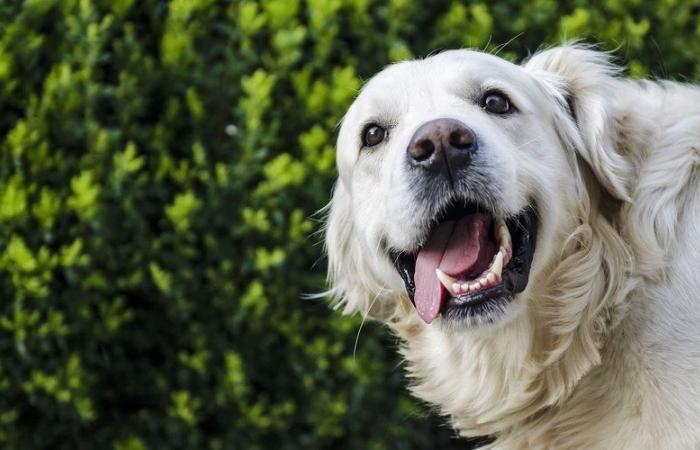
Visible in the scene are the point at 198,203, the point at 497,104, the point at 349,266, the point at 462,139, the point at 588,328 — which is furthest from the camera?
the point at 198,203

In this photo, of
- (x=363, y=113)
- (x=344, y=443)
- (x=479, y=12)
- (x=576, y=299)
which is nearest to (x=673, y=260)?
(x=576, y=299)

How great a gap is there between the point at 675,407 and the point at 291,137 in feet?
8.02

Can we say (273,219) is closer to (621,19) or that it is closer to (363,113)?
(363,113)

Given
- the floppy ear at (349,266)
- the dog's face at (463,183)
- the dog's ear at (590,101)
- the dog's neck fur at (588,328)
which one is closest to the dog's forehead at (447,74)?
the dog's face at (463,183)

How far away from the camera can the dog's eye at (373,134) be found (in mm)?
3316

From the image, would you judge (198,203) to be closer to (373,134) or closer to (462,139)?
(373,134)

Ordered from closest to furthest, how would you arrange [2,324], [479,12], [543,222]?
[543,222] → [2,324] → [479,12]

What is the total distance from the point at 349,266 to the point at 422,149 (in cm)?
96

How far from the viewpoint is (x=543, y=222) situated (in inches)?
120

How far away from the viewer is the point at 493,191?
292 centimetres

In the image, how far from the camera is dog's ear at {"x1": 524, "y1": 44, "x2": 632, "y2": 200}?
10.1ft

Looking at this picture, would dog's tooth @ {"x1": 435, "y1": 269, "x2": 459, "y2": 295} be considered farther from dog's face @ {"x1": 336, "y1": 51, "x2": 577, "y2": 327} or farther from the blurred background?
the blurred background

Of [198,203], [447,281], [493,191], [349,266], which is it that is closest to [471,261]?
[447,281]

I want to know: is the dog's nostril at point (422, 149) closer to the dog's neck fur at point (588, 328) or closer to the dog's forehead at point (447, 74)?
the dog's forehead at point (447, 74)
